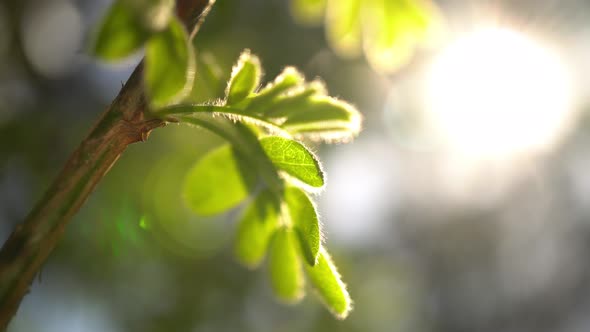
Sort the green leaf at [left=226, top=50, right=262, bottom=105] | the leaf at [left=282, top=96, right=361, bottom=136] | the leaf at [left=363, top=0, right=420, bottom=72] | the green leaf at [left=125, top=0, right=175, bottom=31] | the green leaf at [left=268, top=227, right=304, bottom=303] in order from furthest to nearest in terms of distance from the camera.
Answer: the leaf at [left=363, top=0, right=420, bottom=72]
the green leaf at [left=268, top=227, right=304, bottom=303]
the leaf at [left=282, top=96, right=361, bottom=136]
the green leaf at [left=226, top=50, right=262, bottom=105]
the green leaf at [left=125, top=0, right=175, bottom=31]

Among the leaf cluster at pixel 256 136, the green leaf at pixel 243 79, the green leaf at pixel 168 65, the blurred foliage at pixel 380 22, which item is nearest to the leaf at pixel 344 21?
the blurred foliage at pixel 380 22

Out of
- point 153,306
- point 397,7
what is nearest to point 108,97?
point 153,306

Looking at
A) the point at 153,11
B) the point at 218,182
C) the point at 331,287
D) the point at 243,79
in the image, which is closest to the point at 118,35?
the point at 153,11

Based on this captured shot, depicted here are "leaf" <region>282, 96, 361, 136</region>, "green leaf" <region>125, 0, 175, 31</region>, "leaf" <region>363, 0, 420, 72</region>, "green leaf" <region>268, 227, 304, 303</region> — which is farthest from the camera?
"leaf" <region>363, 0, 420, 72</region>

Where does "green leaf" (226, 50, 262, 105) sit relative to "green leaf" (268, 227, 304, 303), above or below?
above

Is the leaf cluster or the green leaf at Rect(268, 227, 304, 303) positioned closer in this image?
the leaf cluster

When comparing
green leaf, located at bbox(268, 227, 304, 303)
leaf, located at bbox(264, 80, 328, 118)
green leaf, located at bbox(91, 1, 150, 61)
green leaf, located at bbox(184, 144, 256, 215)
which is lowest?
green leaf, located at bbox(91, 1, 150, 61)

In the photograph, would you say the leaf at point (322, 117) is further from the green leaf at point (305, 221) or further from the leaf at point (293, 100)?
the green leaf at point (305, 221)

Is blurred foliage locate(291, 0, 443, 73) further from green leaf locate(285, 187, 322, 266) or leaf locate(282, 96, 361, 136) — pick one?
green leaf locate(285, 187, 322, 266)

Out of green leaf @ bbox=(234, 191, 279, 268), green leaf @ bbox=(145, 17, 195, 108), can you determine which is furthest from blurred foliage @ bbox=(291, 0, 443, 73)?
green leaf @ bbox=(145, 17, 195, 108)
